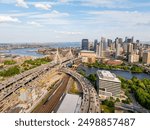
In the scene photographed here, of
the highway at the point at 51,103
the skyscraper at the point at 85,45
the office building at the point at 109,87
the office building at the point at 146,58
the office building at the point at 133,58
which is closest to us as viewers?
the highway at the point at 51,103

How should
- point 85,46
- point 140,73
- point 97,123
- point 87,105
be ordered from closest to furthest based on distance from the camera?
point 97,123 < point 87,105 < point 140,73 < point 85,46

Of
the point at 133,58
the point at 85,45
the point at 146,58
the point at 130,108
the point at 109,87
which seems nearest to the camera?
the point at 130,108

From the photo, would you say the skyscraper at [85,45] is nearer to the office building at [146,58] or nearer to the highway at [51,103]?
the office building at [146,58]

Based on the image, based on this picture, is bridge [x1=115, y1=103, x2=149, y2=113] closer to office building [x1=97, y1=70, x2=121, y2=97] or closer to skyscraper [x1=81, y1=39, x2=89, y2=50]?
office building [x1=97, y1=70, x2=121, y2=97]

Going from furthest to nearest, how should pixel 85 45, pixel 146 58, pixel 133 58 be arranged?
1. pixel 85 45
2. pixel 133 58
3. pixel 146 58

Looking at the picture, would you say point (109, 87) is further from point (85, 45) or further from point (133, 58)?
point (85, 45)

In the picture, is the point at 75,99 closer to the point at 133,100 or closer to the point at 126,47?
the point at 133,100

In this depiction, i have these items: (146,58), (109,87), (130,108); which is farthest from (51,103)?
(146,58)

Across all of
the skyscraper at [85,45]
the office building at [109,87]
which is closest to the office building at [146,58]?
the skyscraper at [85,45]

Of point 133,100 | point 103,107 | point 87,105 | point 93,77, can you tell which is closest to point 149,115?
point 87,105

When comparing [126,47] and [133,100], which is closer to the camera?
[133,100]

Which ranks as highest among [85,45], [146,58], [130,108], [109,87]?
[85,45]
